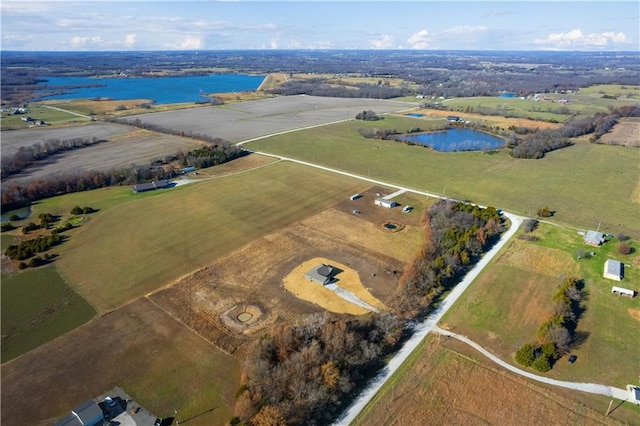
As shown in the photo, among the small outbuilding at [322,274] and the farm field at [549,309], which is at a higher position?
the small outbuilding at [322,274]

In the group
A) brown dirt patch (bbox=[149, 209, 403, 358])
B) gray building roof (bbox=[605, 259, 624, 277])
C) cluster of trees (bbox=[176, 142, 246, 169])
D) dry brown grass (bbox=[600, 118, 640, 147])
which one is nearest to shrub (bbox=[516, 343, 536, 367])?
brown dirt patch (bbox=[149, 209, 403, 358])

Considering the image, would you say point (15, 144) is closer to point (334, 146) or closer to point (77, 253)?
point (77, 253)

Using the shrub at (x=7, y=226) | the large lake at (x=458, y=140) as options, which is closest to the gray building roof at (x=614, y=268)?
the large lake at (x=458, y=140)

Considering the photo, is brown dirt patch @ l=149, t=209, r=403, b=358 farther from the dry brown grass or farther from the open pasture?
the dry brown grass

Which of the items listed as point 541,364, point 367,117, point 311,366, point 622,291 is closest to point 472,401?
point 541,364

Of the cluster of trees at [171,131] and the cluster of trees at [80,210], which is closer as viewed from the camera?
the cluster of trees at [80,210]

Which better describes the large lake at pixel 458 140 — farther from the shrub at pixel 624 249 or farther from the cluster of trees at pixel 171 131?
the shrub at pixel 624 249

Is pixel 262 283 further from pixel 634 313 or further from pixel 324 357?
pixel 634 313
